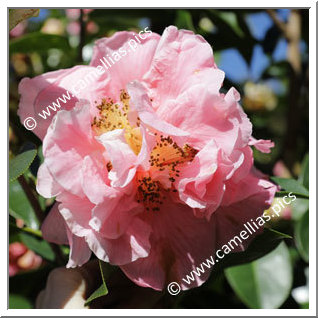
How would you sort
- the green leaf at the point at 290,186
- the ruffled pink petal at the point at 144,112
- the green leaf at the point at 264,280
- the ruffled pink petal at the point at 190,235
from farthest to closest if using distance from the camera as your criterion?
the green leaf at the point at 264,280
the green leaf at the point at 290,186
the ruffled pink petal at the point at 190,235
the ruffled pink petal at the point at 144,112

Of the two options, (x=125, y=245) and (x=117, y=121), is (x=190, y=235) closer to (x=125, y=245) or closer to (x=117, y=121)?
(x=125, y=245)

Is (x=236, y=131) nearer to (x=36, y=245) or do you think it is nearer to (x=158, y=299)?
(x=158, y=299)

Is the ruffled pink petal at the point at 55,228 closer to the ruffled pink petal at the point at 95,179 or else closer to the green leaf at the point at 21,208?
the ruffled pink petal at the point at 95,179

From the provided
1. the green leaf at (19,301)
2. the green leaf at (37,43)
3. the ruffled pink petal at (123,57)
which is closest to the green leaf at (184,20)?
the green leaf at (37,43)

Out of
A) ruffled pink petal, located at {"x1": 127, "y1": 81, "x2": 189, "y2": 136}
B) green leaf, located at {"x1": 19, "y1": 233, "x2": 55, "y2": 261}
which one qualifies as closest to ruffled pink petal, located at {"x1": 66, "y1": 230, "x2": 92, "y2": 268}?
ruffled pink petal, located at {"x1": 127, "y1": 81, "x2": 189, "y2": 136}

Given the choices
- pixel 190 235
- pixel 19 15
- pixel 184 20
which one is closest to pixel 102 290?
pixel 190 235
